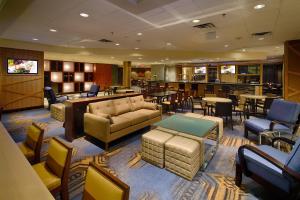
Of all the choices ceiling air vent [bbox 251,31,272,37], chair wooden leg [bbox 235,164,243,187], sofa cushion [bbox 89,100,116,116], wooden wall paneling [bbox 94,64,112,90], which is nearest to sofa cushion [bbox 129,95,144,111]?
sofa cushion [bbox 89,100,116,116]

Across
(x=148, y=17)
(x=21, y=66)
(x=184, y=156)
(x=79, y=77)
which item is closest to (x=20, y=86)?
(x=21, y=66)

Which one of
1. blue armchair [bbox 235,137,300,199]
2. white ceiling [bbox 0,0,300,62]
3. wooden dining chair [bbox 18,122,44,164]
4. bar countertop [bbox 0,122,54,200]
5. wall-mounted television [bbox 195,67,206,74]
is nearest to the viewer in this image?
bar countertop [bbox 0,122,54,200]

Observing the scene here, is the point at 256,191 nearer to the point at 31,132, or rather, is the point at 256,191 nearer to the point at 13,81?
the point at 31,132

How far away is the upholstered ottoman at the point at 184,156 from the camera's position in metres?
2.57

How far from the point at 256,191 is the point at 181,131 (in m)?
1.34

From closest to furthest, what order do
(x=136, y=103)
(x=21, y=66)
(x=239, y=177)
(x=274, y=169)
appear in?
(x=274, y=169)
(x=239, y=177)
(x=136, y=103)
(x=21, y=66)

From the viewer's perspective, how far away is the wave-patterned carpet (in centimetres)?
229

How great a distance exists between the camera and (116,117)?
4.25 metres

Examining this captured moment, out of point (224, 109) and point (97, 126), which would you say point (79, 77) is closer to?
point (97, 126)

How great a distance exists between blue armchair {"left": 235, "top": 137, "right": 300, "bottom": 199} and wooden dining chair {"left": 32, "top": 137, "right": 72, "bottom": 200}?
7.02 ft

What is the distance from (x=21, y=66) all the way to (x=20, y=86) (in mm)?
821

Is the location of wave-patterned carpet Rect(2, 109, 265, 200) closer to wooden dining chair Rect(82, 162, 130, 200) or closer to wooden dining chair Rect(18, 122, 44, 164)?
wooden dining chair Rect(18, 122, 44, 164)

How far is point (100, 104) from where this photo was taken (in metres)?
4.19

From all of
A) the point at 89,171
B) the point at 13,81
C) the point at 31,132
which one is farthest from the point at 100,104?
the point at 13,81
